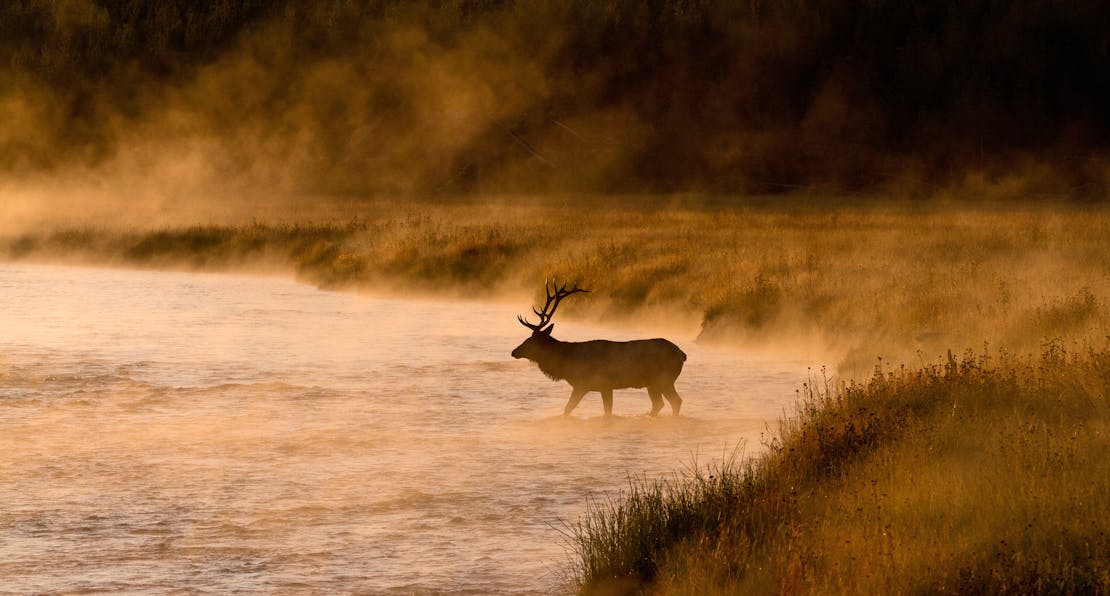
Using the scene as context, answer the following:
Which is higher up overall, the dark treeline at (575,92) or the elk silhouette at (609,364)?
the dark treeline at (575,92)

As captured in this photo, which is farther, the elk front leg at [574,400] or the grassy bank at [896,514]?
the elk front leg at [574,400]

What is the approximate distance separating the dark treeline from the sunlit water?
97932 millimetres

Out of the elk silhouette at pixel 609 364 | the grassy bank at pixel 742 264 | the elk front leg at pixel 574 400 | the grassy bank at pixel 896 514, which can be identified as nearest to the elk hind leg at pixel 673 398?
the elk silhouette at pixel 609 364

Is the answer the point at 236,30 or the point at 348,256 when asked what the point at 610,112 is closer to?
the point at 236,30

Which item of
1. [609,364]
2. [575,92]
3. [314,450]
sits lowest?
[314,450]

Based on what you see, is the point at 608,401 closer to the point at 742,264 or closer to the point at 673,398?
the point at 673,398

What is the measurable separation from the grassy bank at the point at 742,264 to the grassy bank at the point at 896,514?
5.95 metres

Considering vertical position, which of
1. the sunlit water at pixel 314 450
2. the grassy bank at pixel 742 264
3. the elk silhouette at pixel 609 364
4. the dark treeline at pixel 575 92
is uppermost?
the dark treeline at pixel 575 92

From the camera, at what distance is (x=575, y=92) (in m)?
142

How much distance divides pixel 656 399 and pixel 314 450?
12.9 feet

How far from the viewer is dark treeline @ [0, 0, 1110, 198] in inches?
5002

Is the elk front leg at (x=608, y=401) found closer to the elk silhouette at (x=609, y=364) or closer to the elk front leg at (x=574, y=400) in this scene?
the elk silhouette at (x=609, y=364)

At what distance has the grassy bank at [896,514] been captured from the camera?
874 cm

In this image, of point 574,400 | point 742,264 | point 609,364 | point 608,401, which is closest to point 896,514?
point 609,364
